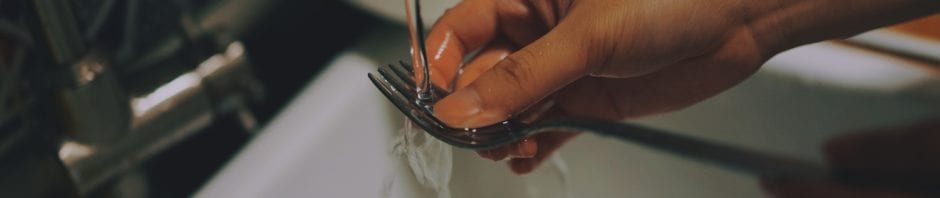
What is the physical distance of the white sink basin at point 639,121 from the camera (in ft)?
1.46

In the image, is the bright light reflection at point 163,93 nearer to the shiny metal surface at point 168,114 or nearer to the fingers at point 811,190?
the shiny metal surface at point 168,114

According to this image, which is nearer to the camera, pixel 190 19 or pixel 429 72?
pixel 429 72

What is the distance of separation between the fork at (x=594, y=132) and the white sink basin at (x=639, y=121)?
0.25 feet

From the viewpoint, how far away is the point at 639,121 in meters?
0.50

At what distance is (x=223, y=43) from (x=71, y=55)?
0.12m

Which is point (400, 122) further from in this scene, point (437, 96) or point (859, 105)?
point (859, 105)

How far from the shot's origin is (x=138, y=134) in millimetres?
470

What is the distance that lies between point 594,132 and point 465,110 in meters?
0.06

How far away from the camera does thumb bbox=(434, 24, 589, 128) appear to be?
0.35 meters

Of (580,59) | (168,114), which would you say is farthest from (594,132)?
(168,114)

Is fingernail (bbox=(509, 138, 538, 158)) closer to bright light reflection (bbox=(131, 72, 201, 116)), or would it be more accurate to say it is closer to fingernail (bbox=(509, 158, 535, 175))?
fingernail (bbox=(509, 158, 535, 175))

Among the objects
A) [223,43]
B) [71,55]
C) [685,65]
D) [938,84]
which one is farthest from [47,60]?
[938,84]

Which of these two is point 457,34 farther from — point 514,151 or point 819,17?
point 819,17

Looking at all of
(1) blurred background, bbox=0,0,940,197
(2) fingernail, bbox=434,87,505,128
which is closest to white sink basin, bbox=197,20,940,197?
(1) blurred background, bbox=0,0,940,197
